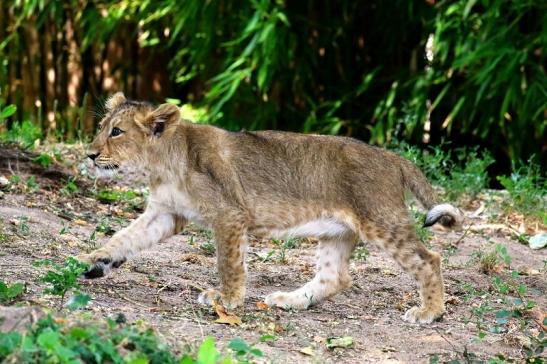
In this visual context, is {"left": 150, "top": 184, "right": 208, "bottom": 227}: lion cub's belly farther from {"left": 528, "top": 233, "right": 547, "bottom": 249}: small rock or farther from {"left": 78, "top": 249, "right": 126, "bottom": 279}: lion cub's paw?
{"left": 528, "top": 233, "right": 547, "bottom": 249}: small rock

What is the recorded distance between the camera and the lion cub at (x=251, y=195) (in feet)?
18.1

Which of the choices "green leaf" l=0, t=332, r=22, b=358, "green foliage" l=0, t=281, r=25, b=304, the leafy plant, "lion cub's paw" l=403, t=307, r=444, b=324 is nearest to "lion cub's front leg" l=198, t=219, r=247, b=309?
"lion cub's paw" l=403, t=307, r=444, b=324

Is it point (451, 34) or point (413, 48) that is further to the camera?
point (413, 48)

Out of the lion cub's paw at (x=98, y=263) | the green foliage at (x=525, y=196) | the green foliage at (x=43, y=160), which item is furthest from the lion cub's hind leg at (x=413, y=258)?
the green foliage at (x=43, y=160)

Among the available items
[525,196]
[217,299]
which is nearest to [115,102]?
[217,299]

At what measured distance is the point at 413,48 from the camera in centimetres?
1142

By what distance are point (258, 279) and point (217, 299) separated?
0.92 metres

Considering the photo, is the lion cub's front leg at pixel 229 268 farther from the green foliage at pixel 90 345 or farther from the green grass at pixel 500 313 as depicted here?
the green foliage at pixel 90 345

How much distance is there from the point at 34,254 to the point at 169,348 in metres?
2.01

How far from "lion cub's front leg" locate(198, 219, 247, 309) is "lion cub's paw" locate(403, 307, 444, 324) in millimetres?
809

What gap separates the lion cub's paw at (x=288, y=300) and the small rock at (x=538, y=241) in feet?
7.77

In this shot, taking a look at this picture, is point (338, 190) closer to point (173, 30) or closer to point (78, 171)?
point (78, 171)

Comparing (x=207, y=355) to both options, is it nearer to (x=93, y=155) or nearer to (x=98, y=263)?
(x=98, y=263)

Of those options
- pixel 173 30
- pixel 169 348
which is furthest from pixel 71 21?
pixel 169 348
